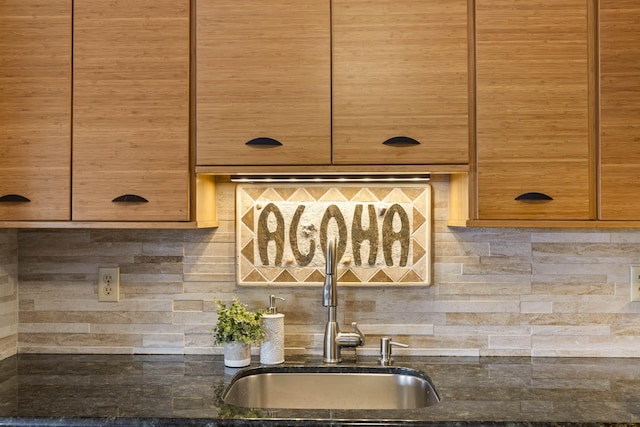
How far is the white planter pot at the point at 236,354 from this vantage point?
1.88 metres

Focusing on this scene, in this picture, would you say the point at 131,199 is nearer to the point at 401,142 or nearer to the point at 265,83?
the point at 265,83

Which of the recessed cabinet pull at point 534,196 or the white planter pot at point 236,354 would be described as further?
the white planter pot at point 236,354

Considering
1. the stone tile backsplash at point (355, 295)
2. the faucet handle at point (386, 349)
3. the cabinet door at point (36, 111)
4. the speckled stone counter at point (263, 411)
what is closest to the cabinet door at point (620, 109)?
the stone tile backsplash at point (355, 295)

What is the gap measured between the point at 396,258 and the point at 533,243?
480 mm

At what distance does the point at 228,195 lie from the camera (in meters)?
2.10

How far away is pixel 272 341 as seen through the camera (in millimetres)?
1928

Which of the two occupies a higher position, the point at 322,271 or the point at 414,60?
the point at 414,60

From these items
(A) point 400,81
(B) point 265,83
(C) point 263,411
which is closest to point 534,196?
(A) point 400,81

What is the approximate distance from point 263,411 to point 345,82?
3.18ft

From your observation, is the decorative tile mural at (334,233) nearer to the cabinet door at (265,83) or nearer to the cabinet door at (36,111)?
the cabinet door at (265,83)

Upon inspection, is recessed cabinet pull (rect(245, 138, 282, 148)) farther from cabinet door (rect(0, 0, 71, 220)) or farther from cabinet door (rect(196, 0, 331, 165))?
cabinet door (rect(0, 0, 71, 220))

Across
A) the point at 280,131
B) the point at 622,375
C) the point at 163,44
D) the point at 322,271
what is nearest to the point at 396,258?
the point at 322,271

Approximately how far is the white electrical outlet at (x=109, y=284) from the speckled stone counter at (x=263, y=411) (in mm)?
213

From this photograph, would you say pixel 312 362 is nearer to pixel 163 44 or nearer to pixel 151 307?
pixel 151 307
